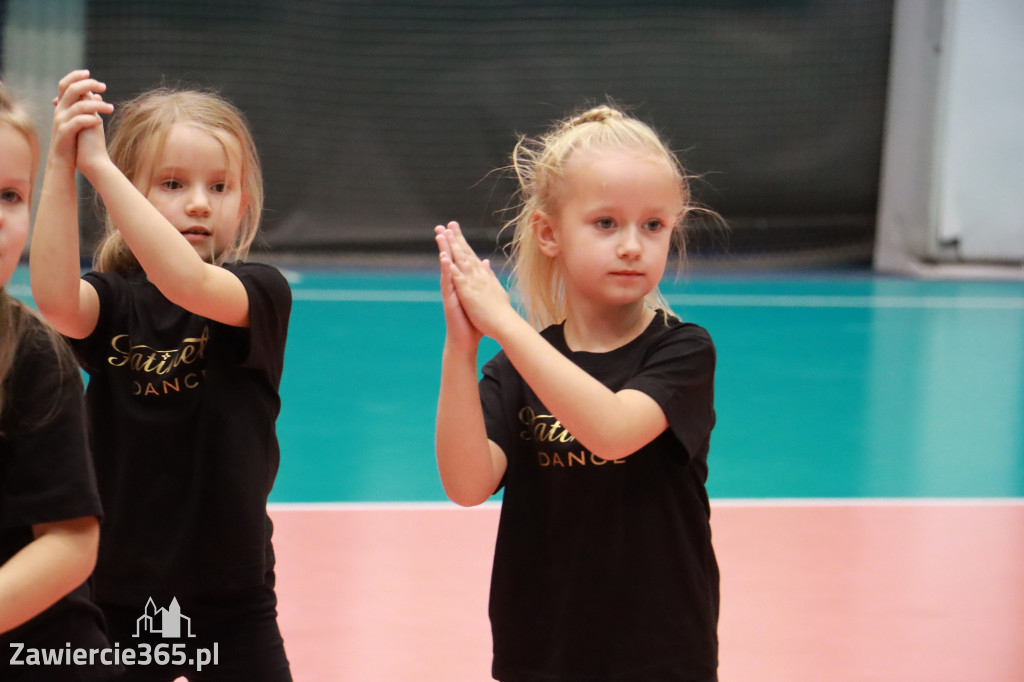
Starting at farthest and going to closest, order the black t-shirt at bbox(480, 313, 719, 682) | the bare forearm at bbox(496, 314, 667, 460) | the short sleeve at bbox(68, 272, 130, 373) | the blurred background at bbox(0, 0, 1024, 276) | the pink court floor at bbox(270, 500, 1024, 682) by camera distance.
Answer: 1. the blurred background at bbox(0, 0, 1024, 276)
2. the pink court floor at bbox(270, 500, 1024, 682)
3. the short sleeve at bbox(68, 272, 130, 373)
4. the black t-shirt at bbox(480, 313, 719, 682)
5. the bare forearm at bbox(496, 314, 667, 460)

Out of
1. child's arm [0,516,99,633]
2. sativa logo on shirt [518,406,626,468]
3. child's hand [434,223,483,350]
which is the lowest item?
child's arm [0,516,99,633]

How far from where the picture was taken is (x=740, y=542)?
2846mm

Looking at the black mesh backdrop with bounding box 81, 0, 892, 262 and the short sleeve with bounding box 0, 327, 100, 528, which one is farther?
the black mesh backdrop with bounding box 81, 0, 892, 262

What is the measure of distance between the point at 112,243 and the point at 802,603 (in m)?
1.58

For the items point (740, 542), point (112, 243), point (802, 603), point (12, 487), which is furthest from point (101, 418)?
point (740, 542)

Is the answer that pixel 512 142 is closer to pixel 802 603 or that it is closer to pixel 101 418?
pixel 802 603

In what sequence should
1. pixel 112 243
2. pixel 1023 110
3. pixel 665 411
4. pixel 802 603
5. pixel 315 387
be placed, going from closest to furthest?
pixel 665 411 → pixel 112 243 → pixel 802 603 → pixel 315 387 → pixel 1023 110

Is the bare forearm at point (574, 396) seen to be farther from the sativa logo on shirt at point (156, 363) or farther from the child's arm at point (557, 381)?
the sativa logo on shirt at point (156, 363)

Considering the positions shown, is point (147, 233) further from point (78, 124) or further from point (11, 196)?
point (11, 196)

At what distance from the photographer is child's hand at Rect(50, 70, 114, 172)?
1.28 m

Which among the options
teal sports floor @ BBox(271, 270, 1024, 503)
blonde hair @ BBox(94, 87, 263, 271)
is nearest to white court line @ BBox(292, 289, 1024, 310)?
teal sports floor @ BBox(271, 270, 1024, 503)

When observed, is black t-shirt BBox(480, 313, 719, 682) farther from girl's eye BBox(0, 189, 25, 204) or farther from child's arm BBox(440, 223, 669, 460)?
girl's eye BBox(0, 189, 25, 204)

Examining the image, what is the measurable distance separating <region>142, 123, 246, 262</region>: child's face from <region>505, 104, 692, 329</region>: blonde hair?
1.38 ft

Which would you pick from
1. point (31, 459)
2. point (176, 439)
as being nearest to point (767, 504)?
point (176, 439)
